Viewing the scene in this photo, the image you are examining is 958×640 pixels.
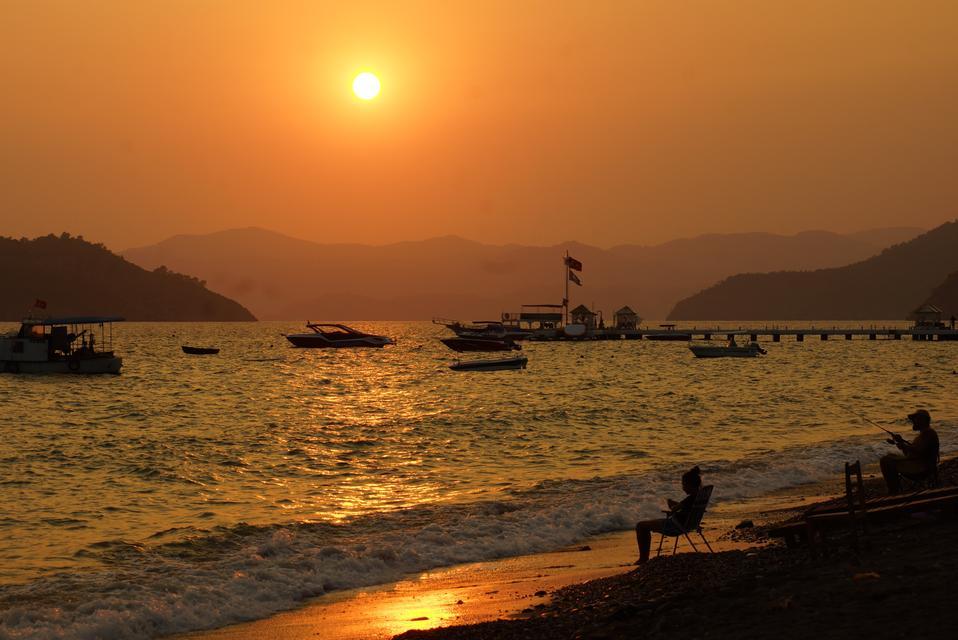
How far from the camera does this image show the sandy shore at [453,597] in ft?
39.5

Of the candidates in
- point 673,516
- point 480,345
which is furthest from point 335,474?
point 480,345

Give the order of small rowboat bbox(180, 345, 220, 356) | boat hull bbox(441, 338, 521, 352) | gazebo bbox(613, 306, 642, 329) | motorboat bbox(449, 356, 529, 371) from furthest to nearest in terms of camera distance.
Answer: gazebo bbox(613, 306, 642, 329) < small rowboat bbox(180, 345, 220, 356) < boat hull bbox(441, 338, 521, 352) < motorboat bbox(449, 356, 529, 371)

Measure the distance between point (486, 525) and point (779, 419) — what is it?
2723 centimetres

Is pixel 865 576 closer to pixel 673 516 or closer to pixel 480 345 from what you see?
pixel 673 516

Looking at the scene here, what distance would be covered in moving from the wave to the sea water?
0.05 meters

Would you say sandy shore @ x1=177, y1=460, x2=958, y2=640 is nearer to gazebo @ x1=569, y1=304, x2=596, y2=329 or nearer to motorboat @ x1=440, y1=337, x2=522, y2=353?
motorboat @ x1=440, y1=337, x2=522, y2=353

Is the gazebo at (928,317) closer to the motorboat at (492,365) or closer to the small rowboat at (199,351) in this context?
the motorboat at (492,365)

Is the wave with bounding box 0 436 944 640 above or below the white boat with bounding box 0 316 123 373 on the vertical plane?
below

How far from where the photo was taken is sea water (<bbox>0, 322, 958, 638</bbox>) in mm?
14914

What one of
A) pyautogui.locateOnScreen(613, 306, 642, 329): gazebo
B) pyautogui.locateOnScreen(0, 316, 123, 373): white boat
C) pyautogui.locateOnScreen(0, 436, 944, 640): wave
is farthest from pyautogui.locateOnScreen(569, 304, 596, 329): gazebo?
pyautogui.locateOnScreen(0, 436, 944, 640): wave

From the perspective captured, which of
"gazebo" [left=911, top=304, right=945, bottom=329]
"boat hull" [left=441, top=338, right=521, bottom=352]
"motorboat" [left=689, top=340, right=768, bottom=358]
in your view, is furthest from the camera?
"gazebo" [left=911, top=304, right=945, bottom=329]

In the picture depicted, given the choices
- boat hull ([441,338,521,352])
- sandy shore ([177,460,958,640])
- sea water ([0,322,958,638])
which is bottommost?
sea water ([0,322,958,638])

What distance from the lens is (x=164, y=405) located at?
55.6m

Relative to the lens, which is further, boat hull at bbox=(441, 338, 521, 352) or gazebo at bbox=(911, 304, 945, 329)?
gazebo at bbox=(911, 304, 945, 329)
